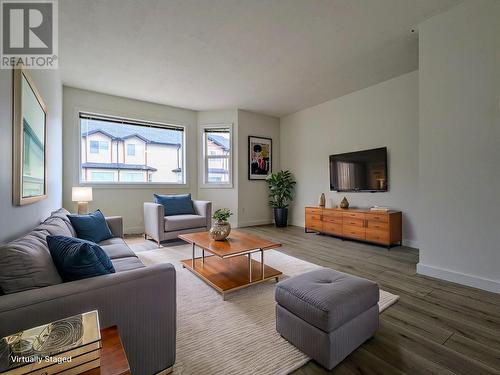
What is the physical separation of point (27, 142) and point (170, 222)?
7.40 feet

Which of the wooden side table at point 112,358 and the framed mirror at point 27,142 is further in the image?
the framed mirror at point 27,142

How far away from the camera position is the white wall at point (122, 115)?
4.29 m

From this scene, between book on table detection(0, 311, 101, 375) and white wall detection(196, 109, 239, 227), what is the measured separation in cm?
473

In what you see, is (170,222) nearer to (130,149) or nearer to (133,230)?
(133,230)

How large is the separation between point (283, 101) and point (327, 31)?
235 centimetres

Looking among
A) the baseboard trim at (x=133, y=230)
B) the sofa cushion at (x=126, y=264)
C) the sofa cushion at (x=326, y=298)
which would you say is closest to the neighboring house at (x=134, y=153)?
the baseboard trim at (x=133, y=230)

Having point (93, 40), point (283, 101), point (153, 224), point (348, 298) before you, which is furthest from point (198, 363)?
point (283, 101)

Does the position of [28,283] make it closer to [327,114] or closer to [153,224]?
[153,224]

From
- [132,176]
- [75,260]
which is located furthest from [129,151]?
[75,260]

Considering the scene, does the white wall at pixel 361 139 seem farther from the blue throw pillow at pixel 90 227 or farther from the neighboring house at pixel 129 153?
the blue throw pillow at pixel 90 227

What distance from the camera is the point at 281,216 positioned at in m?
5.59

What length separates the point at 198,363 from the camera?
4.49 feet

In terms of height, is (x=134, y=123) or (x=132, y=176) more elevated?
(x=134, y=123)

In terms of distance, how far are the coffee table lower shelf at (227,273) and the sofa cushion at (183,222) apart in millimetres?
1130
